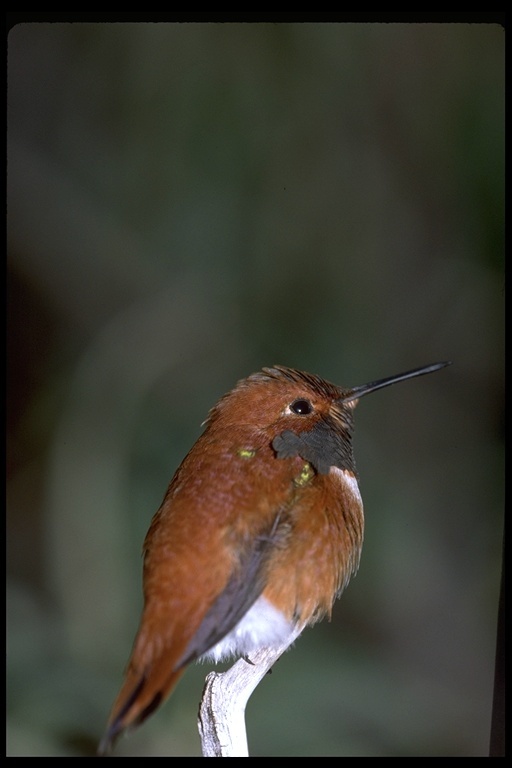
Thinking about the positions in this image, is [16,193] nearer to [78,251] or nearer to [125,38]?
[78,251]

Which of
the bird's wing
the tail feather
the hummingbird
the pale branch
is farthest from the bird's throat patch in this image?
the tail feather

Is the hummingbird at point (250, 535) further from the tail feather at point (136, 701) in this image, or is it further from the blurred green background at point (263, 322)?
the blurred green background at point (263, 322)

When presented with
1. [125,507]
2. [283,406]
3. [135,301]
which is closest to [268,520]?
[283,406]

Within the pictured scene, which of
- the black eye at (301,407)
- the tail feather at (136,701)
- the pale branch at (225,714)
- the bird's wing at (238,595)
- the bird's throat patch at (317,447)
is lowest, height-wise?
the pale branch at (225,714)

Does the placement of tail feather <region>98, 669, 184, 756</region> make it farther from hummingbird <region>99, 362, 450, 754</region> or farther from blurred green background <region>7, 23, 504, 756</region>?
blurred green background <region>7, 23, 504, 756</region>

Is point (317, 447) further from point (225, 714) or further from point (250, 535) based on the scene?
point (225, 714)

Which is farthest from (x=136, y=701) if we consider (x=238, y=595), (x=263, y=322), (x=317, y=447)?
(x=263, y=322)

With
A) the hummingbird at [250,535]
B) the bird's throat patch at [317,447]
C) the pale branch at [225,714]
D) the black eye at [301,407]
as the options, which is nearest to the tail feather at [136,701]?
the hummingbird at [250,535]
